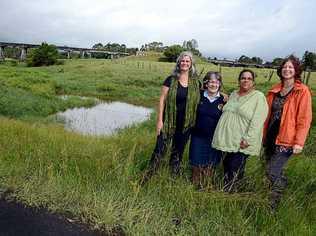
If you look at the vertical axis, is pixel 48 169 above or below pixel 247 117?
below

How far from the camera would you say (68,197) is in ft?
13.7

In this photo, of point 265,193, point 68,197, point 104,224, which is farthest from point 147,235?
point 265,193

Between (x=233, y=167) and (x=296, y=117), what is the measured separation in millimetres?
937

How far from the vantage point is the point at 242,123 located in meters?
4.37

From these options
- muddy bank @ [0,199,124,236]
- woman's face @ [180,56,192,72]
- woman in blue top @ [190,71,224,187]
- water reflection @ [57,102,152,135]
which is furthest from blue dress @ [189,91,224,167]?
water reflection @ [57,102,152,135]

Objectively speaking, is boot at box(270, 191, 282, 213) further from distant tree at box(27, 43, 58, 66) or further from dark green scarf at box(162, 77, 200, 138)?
distant tree at box(27, 43, 58, 66)

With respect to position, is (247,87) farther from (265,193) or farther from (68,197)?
(68,197)

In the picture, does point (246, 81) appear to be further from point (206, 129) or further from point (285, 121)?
point (206, 129)

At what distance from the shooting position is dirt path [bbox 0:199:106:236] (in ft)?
11.4

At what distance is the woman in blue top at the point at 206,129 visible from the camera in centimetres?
471

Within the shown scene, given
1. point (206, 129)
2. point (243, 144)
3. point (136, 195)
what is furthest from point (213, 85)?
point (136, 195)

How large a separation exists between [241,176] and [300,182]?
1.08 meters

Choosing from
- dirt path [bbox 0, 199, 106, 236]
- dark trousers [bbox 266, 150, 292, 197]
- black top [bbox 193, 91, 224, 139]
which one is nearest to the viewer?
dirt path [bbox 0, 199, 106, 236]

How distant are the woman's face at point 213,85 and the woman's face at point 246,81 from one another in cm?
35
